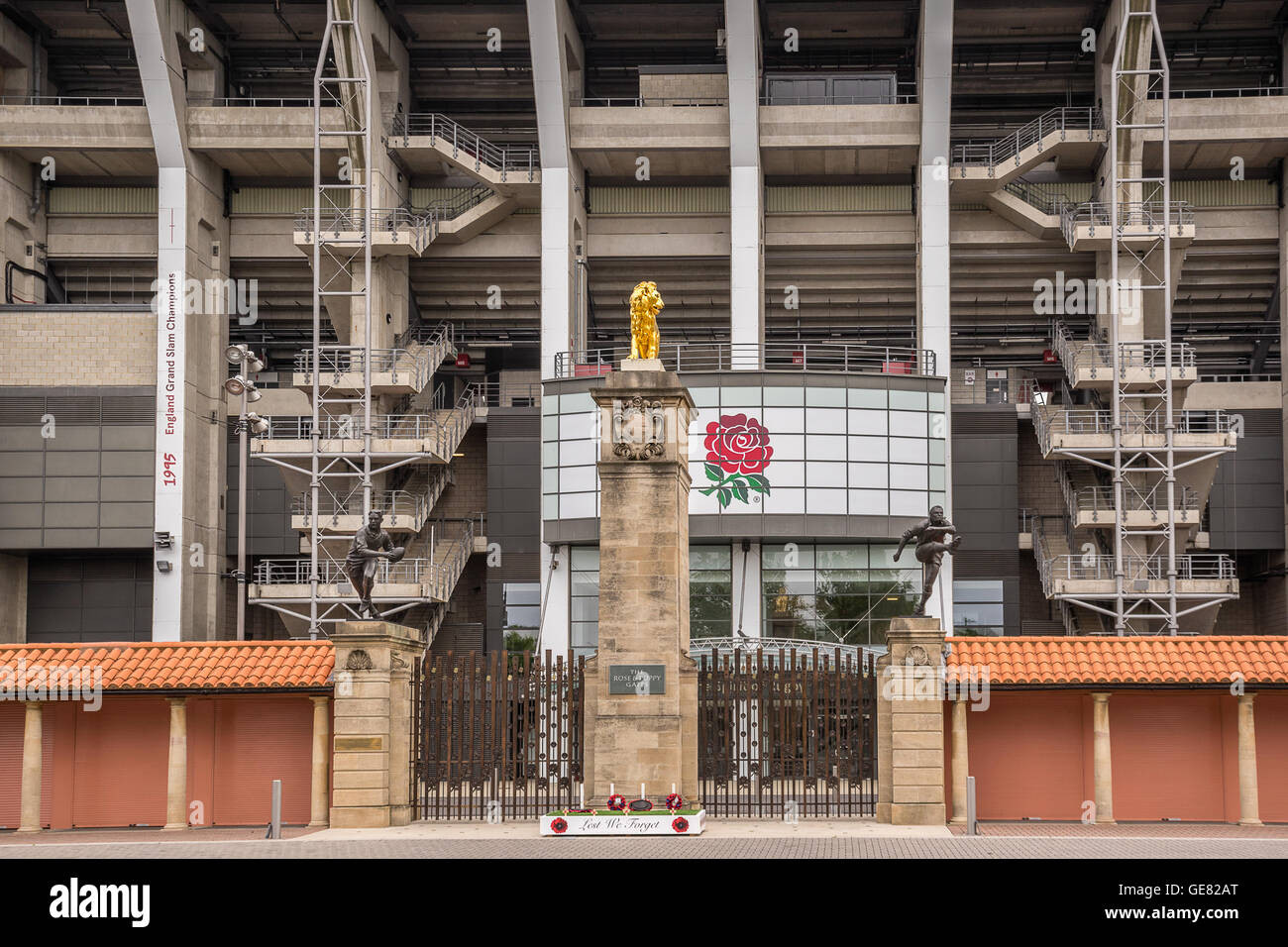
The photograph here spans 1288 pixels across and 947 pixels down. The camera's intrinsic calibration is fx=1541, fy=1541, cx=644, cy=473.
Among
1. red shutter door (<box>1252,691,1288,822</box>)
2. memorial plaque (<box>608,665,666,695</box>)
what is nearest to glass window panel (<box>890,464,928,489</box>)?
red shutter door (<box>1252,691,1288,822</box>)

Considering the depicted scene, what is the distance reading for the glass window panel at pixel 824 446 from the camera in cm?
4975

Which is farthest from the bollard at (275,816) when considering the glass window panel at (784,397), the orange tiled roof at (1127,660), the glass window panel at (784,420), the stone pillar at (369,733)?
the glass window panel at (784,397)

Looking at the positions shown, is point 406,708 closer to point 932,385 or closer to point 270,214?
point 932,385

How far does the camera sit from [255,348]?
58531mm

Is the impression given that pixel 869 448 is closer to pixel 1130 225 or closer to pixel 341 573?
pixel 1130 225

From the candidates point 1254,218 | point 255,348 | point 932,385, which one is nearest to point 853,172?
point 932,385

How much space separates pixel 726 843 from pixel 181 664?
35.4 ft

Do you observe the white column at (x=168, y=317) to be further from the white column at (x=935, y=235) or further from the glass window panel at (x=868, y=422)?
the white column at (x=935, y=235)

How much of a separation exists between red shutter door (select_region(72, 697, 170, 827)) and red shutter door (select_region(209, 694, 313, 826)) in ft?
3.37

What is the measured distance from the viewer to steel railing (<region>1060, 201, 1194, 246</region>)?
50503 millimetres

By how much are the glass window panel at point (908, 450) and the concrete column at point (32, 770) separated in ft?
99.2

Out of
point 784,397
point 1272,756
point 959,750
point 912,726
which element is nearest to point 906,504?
point 784,397

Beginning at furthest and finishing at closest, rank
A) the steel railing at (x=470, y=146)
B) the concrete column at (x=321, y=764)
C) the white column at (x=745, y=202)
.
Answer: the steel railing at (x=470, y=146), the white column at (x=745, y=202), the concrete column at (x=321, y=764)

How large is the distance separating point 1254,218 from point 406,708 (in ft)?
130
